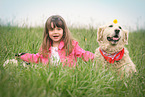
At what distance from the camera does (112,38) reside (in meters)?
2.31

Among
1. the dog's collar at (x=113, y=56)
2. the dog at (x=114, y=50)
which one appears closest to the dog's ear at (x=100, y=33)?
the dog at (x=114, y=50)

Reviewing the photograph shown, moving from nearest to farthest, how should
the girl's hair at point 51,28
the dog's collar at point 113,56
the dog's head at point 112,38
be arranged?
the dog's head at point 112,38
the dog's collar at point 113,56
the girl's hair at point 51,28

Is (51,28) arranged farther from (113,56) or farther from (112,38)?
(113,56)

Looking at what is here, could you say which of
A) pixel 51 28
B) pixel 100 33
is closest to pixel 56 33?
pixel 51 28

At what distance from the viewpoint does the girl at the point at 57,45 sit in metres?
2.62

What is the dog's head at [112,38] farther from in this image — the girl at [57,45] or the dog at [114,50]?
the girl at [57,45]

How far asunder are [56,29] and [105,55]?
3.56ft

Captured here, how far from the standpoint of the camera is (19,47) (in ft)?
9.77

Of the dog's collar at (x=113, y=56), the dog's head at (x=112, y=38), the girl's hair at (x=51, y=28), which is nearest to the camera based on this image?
the dog's head at (x=112, y=38)

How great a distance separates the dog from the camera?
7.64 feet

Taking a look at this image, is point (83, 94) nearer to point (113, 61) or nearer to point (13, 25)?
point (113, 61)

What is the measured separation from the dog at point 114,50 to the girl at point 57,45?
0.31m

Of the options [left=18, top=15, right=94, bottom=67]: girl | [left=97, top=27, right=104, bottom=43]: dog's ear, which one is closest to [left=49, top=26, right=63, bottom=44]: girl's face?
[left=18, top=15, right=94, bottom=67]: girl

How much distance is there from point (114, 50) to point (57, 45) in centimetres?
119
